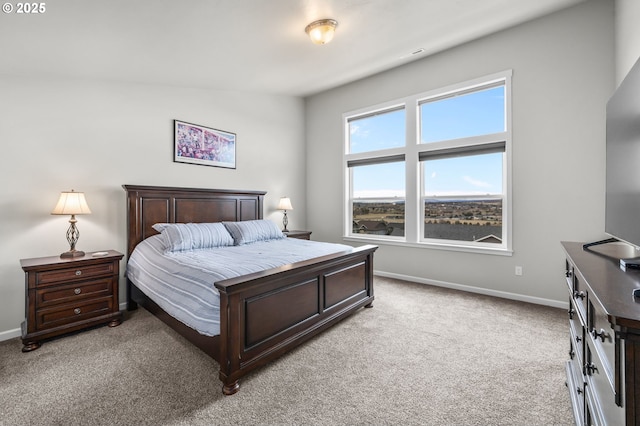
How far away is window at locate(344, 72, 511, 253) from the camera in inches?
145

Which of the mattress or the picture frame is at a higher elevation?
the picture frame

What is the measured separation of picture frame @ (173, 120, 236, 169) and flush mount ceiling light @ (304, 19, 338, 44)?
6.50ft

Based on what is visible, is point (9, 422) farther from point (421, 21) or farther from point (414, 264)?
point (421, 21)

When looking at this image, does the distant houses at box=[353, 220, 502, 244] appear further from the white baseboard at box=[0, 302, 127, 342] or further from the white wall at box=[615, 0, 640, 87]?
the white baseboard at box=[0, 302, 127, 342]

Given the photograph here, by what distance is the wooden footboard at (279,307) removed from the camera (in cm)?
183

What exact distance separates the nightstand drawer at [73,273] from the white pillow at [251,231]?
126cm

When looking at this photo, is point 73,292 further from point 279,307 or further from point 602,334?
point 602,334

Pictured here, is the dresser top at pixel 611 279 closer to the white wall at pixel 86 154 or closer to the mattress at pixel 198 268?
the mattress at pixel 198 268

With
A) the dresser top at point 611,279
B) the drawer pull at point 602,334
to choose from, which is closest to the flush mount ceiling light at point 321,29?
the dresser top at point 611,279

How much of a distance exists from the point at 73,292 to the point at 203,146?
2256mm

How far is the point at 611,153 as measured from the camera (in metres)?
1.75

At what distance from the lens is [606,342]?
3.16 feet

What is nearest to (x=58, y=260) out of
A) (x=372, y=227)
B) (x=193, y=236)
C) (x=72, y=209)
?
(x=72, y=209)

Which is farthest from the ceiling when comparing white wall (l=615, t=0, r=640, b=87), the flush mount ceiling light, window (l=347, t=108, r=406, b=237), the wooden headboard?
the wooden headboard
